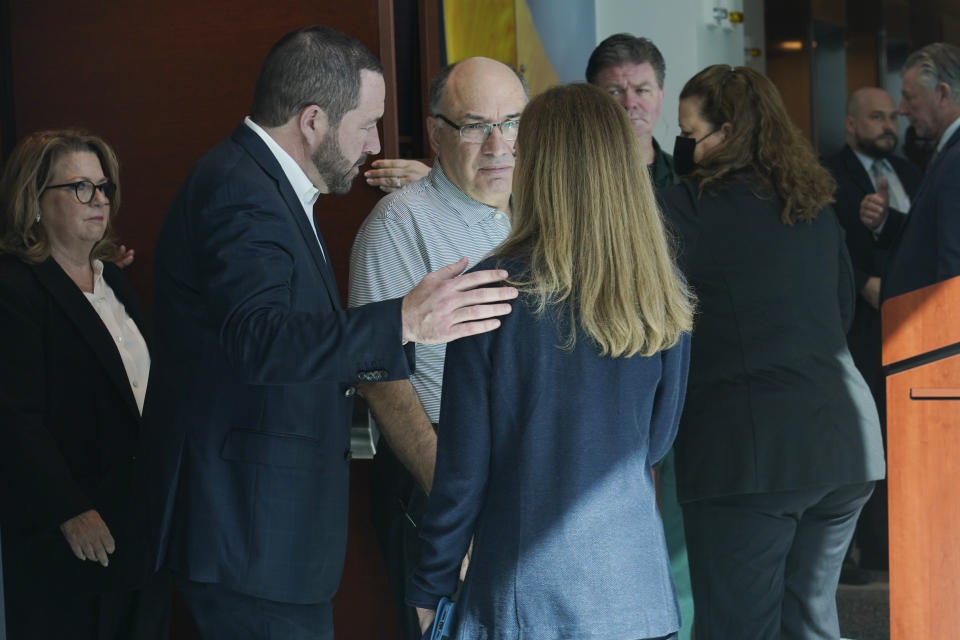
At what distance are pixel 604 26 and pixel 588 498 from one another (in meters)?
4.84

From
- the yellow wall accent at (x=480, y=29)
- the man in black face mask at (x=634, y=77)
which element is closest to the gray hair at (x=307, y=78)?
the man in black face mask at (x=634, y=77)

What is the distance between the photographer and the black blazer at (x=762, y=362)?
2730 millimetres

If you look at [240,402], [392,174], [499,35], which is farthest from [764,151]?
[499,35]

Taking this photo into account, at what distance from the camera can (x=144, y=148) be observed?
10.6ft

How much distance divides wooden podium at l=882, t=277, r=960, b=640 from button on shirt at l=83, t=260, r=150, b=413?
1.90 m

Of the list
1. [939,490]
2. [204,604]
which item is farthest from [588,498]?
[939,490]

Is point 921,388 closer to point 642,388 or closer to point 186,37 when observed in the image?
point 642,388

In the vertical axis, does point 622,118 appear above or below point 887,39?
below

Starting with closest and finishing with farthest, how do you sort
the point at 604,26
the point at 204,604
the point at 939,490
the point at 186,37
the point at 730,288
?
the point at 204,604 < the point at 939,490 < the point at 730,288 < the point at 186,37 < the point at 604,26

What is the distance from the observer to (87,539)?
Result: 275cm

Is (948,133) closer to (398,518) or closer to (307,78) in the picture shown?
(398,518)

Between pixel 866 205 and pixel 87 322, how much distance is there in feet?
10.9

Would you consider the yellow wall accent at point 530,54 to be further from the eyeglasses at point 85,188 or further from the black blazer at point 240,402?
the black blazer at point 240,402

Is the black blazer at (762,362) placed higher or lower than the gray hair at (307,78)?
lower
